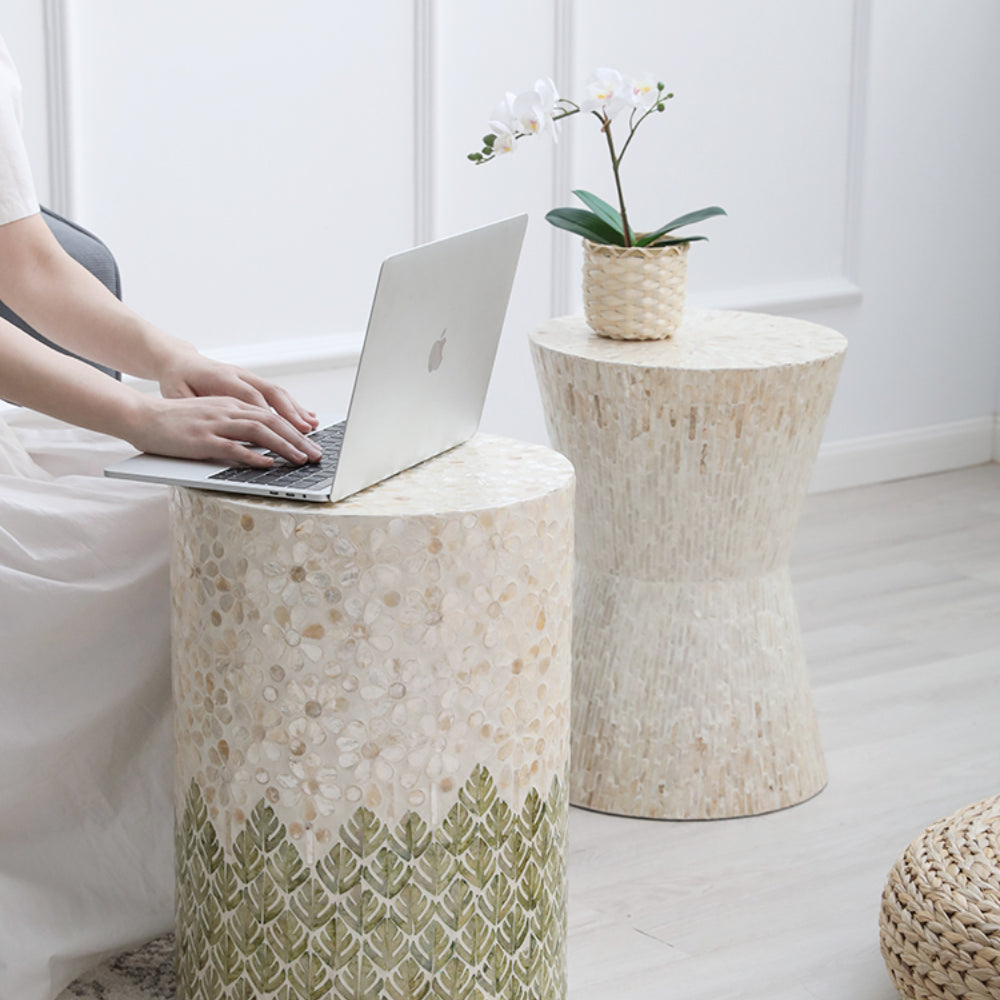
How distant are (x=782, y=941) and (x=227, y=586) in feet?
2.45

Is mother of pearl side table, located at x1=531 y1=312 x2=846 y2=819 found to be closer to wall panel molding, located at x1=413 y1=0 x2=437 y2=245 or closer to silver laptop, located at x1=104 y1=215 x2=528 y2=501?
silver laptop, located at x1=104 y1=215 x2=528 y2=501

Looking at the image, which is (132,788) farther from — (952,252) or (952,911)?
(952,252)

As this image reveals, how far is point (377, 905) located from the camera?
1.28 meters

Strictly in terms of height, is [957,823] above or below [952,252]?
below

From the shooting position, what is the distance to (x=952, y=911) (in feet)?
4.63

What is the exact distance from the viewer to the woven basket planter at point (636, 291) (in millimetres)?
1899

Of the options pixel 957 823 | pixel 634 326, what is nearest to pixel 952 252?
pixel 634 326

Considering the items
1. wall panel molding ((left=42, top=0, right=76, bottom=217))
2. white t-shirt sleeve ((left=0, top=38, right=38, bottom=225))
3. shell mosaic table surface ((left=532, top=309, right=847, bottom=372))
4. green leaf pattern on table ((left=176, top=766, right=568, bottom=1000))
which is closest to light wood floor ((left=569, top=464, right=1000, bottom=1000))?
green leaf pattern on table ((left=176, top=766, right=568, bottom=1000))

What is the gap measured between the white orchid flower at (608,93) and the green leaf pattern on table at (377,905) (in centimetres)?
92

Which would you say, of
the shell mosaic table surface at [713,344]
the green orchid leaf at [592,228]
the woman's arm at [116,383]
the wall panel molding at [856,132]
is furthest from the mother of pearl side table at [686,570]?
the wall panel molding at [856,132]

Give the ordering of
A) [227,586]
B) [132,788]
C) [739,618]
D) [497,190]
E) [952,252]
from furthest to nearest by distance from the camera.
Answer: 1. [952,252]
2. [497,190]
3. [739,618]
4. [132,788]
5. [227,586]

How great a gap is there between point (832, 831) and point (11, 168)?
3.95ft

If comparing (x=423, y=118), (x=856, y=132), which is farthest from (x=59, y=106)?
(x=856, y=132)

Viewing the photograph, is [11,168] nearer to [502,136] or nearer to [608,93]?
[502,136]
